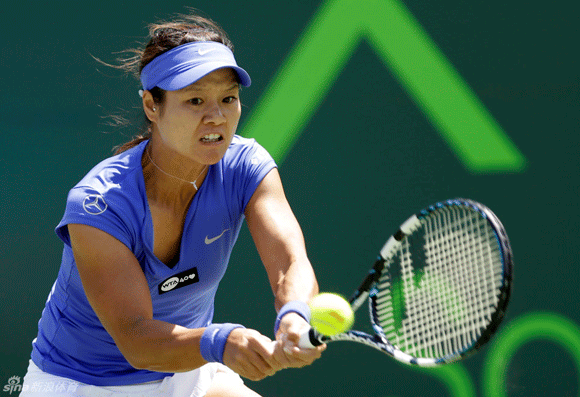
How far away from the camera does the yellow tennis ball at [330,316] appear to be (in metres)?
1.56

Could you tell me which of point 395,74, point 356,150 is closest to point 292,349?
point 356,150

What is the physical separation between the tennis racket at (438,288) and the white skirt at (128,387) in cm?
52

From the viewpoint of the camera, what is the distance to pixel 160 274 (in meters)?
1.96

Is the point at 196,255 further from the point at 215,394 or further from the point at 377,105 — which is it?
the point at 377,105

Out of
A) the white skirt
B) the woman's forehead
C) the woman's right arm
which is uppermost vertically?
the woman's forehead

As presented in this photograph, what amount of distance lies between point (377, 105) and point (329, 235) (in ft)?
2.08

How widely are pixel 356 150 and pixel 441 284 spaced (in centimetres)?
151

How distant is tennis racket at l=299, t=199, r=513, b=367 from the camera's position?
1.61 m

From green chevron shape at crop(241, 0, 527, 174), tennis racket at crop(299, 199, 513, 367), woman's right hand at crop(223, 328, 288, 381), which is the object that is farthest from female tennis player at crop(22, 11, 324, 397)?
green chevron shape at crop(241, 0, 527, 174)

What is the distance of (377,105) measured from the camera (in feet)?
10.7

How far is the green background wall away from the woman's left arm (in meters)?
1.26

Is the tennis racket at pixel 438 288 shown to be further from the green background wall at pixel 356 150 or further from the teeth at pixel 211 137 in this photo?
the green background wall at pixel 356 150

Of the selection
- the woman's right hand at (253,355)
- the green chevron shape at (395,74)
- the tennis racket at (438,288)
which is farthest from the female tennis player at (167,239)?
the green chevron shape at (395,74)

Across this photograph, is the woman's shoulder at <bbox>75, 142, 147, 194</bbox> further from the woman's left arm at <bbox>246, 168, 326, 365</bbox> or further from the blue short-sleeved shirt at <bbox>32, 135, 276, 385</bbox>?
the woman's left arm at <bbox>246, 168, 326, 365</bbox>
